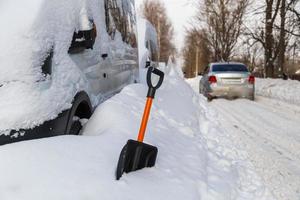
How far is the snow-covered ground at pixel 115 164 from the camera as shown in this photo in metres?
2.71

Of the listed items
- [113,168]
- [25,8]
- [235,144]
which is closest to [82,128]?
[113,168]

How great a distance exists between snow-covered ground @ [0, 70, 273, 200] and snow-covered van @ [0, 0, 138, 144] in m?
0.18

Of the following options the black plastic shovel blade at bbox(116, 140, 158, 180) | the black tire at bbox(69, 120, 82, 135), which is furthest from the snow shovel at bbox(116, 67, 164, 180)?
the black tire at bbox(69, 120, 82, 135)

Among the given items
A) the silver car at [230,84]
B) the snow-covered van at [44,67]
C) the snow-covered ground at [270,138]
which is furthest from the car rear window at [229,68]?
the snow-covered van at [44,67]

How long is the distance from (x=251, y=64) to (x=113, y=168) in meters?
77.5

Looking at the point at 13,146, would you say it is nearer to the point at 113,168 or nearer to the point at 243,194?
the point at 113,168

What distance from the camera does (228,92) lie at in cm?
1431

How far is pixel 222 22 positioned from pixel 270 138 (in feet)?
112

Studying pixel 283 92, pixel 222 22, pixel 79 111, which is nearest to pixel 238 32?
pixel 222 22

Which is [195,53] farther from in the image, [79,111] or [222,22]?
[79,111]

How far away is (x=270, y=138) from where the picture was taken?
7.31 meters

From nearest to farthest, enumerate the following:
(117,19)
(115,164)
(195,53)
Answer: (115,164), (117,19), (195,53)

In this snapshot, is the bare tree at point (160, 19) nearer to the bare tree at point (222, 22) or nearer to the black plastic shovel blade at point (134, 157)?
the bare tree at point (222, 22)

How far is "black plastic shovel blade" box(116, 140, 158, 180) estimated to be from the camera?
126 inches
